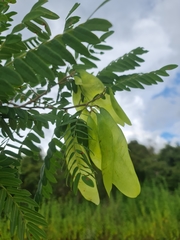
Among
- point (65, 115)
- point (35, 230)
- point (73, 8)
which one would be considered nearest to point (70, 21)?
point (73, 8)

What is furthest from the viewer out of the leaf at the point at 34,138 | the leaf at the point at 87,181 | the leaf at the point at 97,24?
the leaf at the point at 34,138

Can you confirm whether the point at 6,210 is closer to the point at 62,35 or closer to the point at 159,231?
the point at 62,35

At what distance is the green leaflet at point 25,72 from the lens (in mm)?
373

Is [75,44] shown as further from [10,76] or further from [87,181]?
[87,181]

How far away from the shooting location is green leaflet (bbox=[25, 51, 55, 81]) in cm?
38

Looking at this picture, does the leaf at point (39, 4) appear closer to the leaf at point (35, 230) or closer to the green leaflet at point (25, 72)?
the green leaflet at point (25, 72)

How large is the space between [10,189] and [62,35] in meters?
0.21

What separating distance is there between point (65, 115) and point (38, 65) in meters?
0.13

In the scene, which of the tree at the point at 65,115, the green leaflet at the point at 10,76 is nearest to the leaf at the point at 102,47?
the tree at the point at 65,115

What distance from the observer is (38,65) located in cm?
38

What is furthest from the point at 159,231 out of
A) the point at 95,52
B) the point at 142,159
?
the point at 142,159

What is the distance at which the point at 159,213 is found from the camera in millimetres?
2461

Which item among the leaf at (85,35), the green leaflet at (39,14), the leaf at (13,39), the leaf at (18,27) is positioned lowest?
the leaf at (85,35)

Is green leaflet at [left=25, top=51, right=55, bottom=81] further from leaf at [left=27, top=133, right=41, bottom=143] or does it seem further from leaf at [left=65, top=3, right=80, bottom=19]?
leaf at [left=27, top=133, right=41, bottom=143]
